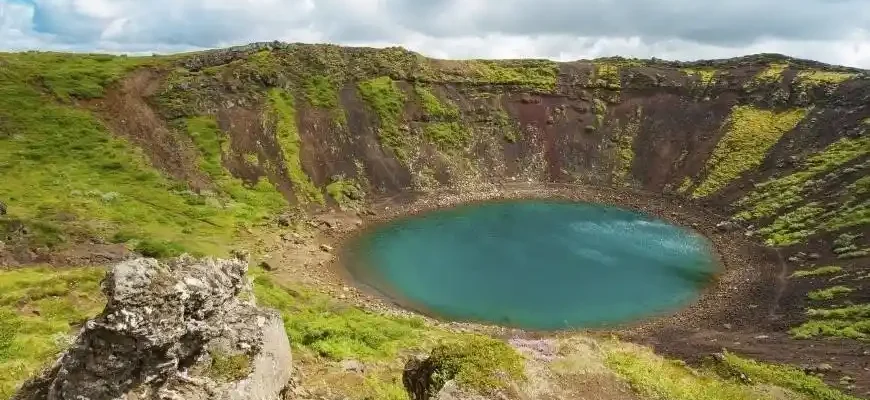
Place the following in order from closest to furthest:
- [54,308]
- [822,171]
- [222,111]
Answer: [54,308] < [822,171] < [222,111]

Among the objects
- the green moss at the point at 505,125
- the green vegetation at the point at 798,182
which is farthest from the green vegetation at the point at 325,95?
the green vegetation at the point at 798,182

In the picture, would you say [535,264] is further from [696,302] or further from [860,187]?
[860,187]

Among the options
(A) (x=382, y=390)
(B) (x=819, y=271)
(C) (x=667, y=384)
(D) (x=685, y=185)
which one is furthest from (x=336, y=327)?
(D) (x=685, y=185)

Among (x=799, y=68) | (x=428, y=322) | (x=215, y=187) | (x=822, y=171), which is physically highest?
(x=799, y=68)

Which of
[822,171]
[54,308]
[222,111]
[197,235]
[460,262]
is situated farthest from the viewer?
[222,111]

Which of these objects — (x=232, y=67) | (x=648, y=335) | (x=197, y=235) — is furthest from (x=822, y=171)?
(x=232, y=67)

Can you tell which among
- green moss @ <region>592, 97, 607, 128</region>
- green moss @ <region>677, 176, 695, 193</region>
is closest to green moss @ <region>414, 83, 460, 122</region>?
green moss @ <region>592, 97, 607, 128</region>

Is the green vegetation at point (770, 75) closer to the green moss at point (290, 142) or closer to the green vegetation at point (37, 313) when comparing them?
the green moss at point (290, 142)

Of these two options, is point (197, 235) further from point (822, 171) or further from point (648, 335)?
point (822, 171)
